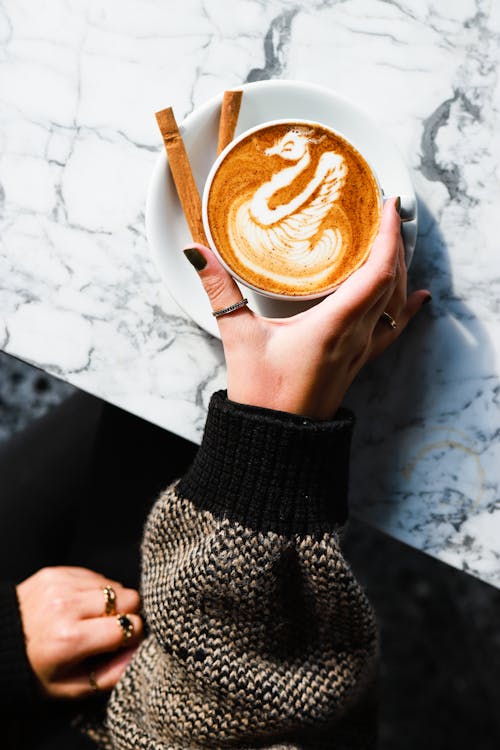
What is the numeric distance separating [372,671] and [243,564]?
246mm

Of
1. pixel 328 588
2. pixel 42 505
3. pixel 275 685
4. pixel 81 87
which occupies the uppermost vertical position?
pixel 81 87

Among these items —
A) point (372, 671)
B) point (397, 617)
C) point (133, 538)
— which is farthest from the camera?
point (397, 617)

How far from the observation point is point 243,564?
2.25 ft

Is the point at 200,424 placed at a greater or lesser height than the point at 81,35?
lesser

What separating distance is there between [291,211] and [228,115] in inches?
5.4

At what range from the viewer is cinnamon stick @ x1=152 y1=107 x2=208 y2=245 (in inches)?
30.1

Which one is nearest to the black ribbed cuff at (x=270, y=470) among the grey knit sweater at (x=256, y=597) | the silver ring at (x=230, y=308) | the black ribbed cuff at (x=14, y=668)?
the grey knit sweater at (x=256, y=597)

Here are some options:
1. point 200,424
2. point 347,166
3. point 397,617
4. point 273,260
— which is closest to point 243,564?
point 200,424

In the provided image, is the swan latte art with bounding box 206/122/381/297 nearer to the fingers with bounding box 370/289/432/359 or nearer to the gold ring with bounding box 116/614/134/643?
the fingers with bounding box 370/289/432/359

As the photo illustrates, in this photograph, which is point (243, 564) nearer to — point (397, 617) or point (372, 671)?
point (372, 671)

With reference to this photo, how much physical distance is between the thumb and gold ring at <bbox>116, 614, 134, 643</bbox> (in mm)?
423

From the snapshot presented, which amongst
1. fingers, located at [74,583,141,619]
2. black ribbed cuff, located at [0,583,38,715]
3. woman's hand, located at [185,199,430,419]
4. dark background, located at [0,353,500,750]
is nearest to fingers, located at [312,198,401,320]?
woman's hand, located at [185,199,430,419]

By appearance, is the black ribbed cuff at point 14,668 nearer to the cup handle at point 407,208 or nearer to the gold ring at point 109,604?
the gold ring at point 109,604

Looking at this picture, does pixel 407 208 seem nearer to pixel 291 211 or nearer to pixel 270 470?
pixel 291 211
